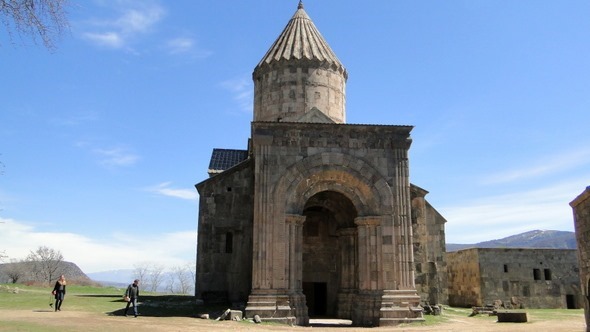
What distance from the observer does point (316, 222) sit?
20.7 meters

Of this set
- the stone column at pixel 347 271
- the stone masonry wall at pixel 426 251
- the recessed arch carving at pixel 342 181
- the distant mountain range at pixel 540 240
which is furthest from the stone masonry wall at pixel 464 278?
the distant mountain range at pixel 540 240

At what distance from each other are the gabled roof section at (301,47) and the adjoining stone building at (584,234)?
42.4ft

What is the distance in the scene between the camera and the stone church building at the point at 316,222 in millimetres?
15836

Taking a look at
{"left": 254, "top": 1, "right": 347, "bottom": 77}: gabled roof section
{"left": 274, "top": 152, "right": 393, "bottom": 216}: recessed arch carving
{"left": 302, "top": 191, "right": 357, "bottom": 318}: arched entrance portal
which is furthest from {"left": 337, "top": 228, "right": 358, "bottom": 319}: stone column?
{"left": 254, "top": 1, "right": 347, "bottom": 77}: gabled roof section

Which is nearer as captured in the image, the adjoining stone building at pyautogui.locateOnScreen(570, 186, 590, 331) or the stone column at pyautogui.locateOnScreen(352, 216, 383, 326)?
the adjoining stone building at pyautogui.locateOnScreen(570, 186, 590, 331)

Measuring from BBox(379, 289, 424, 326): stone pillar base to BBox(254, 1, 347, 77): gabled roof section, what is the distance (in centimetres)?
1067

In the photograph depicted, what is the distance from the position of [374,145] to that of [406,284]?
4835 millimetres

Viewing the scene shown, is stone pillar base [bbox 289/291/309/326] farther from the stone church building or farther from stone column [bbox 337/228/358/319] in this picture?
stone column [bbox 337/228/358/319]

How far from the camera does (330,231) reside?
20578 millimetres

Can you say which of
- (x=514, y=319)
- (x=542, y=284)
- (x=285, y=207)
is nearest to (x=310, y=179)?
(x=285, y=207)

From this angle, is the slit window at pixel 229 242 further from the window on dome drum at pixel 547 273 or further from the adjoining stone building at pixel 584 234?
the window on dome drum at pixel 547 273

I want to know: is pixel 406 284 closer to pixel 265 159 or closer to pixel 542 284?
pixel 265 159

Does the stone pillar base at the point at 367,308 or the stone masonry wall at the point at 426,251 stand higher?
the stone masonry wall at the point at 426,251

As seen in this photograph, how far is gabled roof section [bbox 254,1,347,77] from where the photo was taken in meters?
21.5
